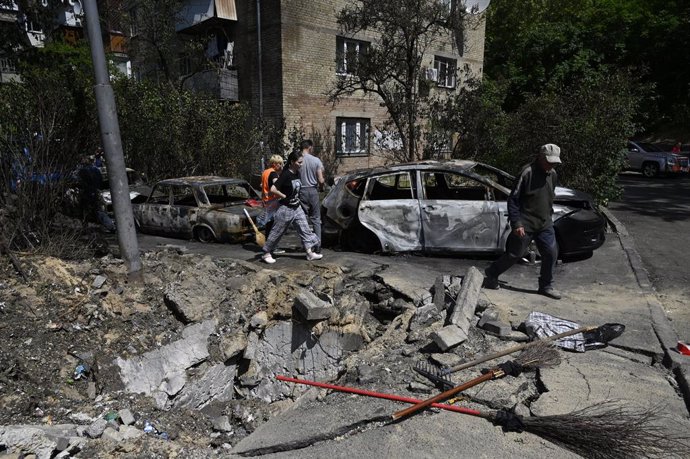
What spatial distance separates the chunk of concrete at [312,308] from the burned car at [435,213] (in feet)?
9.28

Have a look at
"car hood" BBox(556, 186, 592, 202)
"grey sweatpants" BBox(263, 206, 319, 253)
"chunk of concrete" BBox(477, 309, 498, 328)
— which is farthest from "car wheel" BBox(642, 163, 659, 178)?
"chunk of concrete" BBox(477, 309, 498, 328)

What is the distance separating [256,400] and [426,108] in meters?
11.1

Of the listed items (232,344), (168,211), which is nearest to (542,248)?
(232,344)

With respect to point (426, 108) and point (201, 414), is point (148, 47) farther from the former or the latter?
point (201, 414)

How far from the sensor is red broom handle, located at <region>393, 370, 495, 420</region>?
11.4ft

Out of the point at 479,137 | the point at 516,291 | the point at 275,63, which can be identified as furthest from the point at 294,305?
the point at 275,63

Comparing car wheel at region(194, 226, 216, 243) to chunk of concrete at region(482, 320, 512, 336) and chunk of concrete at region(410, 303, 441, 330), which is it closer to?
chunk of concrete at region(410, 303, 441, 330)

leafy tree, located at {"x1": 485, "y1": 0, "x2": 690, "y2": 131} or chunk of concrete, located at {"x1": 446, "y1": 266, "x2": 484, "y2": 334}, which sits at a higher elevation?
leafy tree, located at {"x1": 485, "y1": 0, "x2": 690, "y2": 131}

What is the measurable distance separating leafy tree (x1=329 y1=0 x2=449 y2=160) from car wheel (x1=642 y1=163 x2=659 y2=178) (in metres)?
13.1

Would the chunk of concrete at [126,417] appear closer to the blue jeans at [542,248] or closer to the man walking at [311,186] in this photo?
the man walking at [311,186]

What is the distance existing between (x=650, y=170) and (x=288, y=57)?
644 inches

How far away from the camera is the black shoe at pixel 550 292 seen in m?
5.92

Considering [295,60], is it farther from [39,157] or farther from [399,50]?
[39,157]

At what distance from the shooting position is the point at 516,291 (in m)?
6.19
